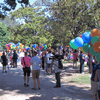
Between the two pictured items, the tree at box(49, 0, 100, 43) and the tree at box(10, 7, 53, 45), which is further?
the tree at box(10, 7, 53, 45)

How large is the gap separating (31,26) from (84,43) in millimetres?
22683

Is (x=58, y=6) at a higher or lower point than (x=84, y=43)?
higher

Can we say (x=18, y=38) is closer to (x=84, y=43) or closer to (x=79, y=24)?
(x=79, y=24)

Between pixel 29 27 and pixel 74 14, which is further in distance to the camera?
pixel 29 27

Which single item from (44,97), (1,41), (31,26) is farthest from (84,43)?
(1,41)

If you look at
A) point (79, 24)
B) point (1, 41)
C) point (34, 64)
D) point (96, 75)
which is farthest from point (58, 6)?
point (1, 41)

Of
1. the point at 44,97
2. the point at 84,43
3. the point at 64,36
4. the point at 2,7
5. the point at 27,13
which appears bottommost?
the point at 44,97

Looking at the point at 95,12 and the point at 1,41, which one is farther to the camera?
the point at 1,41

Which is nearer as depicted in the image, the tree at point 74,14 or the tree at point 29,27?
the tree at point 74,14

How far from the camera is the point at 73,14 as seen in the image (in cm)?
1295

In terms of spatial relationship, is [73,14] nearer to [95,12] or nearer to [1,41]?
[95,12]

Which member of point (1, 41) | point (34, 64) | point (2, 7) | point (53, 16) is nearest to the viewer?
point (34, 64)

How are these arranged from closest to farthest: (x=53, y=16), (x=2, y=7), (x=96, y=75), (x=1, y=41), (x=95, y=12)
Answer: (x=96, y=75) → (x=2, y=7) → (x=95, y=12) → (x=53, y=16) → (x=1, y=41)

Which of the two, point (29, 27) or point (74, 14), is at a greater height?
point (29, 27)
